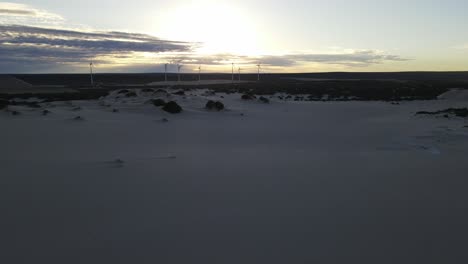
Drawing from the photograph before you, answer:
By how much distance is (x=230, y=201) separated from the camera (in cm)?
548

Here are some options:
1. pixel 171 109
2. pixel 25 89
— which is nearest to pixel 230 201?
pixel 171 109

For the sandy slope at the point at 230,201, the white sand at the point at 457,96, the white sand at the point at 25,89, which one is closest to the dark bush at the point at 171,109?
the sandy slope at the point at 230,201

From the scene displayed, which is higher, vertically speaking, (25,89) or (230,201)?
(230,201)

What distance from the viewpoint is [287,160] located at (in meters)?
8.31

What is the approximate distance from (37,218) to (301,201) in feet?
11.1

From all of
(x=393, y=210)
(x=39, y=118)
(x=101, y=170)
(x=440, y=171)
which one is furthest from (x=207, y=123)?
(x=393, y=210)

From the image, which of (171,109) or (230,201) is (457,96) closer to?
(171,109)

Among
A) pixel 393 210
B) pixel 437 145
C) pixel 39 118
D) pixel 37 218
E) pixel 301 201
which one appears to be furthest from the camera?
pixel 39 118

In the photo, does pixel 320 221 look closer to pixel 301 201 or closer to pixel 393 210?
pixel 301 201

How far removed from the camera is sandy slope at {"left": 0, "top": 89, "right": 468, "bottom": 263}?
3.99m

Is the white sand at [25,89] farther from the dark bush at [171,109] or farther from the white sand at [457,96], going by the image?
the white sand at [457,96]

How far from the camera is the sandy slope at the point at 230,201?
399 centimetres

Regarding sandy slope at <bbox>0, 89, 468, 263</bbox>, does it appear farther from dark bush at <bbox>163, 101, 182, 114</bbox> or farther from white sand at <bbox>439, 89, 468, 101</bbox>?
white sand at <bbox>439, 89, 468, 101</bbox>

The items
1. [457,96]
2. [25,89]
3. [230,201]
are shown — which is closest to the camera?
[230,201]
